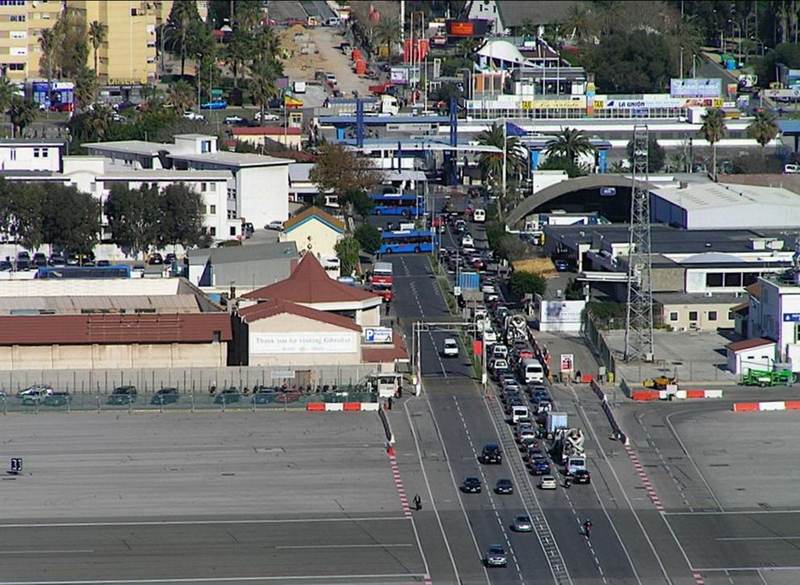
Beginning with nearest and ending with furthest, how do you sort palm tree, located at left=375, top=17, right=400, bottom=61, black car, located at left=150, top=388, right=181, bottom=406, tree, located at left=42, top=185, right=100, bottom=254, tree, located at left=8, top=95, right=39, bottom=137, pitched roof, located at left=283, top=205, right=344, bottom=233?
black car, located at left=150, top=388, right=181, bottom=406
tree, located at left=42, top=185, right=100, bottom=254
pitched roof, located at left=283, top=205, right=344, bottom=233
tree, located at left=8, top=95, right=39, bottom=137
palm tree, located at left=375, top=17, right=400, bottom=61

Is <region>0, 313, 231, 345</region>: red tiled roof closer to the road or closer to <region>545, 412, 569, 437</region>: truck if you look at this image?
the road

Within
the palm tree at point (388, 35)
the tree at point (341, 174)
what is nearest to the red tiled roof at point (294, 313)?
the tree at point (341, 174)

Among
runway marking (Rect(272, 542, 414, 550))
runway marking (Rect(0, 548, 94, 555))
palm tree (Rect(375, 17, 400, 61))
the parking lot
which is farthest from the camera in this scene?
palm tree (Rect(375, 17, 400, 61))

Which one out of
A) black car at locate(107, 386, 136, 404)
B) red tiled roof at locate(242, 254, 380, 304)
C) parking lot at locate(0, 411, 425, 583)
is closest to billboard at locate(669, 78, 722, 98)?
red tiled roof at locate(242, 254, 380, 304)

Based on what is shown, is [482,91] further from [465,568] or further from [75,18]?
[465,568]

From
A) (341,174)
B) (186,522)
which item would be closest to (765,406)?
(186,522)
